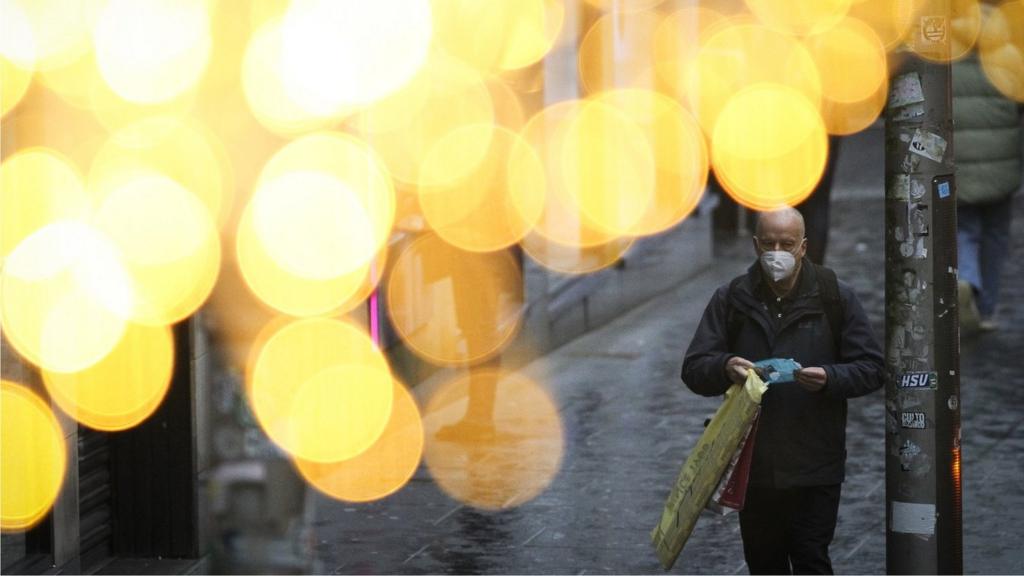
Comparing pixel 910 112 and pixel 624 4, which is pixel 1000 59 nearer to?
pixel 624 4

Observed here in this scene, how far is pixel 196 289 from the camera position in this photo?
7.43 metres

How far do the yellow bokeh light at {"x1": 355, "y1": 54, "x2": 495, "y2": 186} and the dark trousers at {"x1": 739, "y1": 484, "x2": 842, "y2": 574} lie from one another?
220 inches

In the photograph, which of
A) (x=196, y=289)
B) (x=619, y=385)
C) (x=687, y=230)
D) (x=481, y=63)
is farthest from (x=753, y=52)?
(x=196, y=289)

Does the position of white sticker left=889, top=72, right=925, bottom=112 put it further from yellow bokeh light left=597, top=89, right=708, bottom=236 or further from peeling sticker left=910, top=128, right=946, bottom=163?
yellow bokeh light left=597, top=89, right=708, bottom=236

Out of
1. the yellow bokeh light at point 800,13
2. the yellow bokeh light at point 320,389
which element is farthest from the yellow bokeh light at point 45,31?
the yellow bokeh light at point 800,13

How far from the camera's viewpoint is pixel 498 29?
14.2 metres

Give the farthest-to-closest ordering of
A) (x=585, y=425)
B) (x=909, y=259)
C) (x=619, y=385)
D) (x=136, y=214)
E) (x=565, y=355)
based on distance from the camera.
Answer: (x=565, y=355)
(x=619, y=385)
(x=585, y=425)
(x=136, y=214)
(x=909, y=259)

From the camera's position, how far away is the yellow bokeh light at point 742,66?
61.4 ft

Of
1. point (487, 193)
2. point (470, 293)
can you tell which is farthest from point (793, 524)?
point (487, 193)

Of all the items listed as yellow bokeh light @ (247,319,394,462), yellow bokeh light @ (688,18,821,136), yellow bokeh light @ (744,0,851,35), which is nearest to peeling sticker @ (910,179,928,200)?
yellow bokeh light @ (247,319,394,462)

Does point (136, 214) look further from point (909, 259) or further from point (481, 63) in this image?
Answer: point (481, 63)

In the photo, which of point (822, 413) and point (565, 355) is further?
point (565, 355)

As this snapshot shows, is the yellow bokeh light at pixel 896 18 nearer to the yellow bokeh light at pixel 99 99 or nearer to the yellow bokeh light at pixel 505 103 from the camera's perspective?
the yellow bokeh light at pixel 99 99

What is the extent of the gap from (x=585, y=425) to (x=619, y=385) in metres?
1.09
